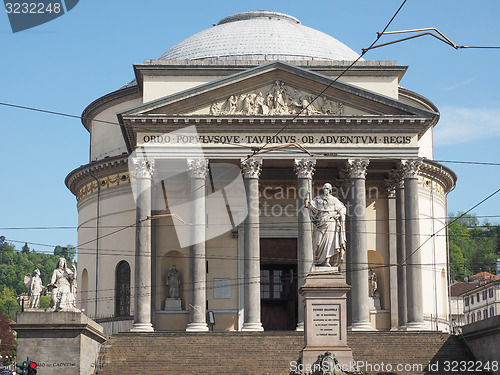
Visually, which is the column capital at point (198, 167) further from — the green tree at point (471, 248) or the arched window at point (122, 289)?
the green tree at point (471, 248)

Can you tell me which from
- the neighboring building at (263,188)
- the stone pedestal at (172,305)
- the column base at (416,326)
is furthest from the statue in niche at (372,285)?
the stone pedestal at (172,305)

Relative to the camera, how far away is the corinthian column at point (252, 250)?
158 feet

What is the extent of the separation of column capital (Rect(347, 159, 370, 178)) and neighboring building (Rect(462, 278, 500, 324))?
60.4 m

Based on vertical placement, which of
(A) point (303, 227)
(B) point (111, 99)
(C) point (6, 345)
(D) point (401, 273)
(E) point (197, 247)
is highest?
(B) point (111, 99)

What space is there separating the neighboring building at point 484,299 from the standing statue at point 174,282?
58583mm

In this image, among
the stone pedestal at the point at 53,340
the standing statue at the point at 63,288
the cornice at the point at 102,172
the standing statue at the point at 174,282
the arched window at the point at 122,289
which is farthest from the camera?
the cornice at the point at 102,172

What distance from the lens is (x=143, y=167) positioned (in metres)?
49.5

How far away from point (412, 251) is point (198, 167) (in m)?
11.3

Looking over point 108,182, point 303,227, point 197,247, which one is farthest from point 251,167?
point 108,182

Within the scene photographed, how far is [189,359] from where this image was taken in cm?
4200

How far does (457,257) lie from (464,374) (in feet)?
300

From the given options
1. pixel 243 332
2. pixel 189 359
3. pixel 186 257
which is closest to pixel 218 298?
pixel 186 257

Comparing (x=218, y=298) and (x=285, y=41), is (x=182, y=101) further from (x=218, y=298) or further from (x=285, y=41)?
(x=285, y=41)

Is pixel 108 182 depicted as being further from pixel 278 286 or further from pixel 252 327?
pixel 252 327
